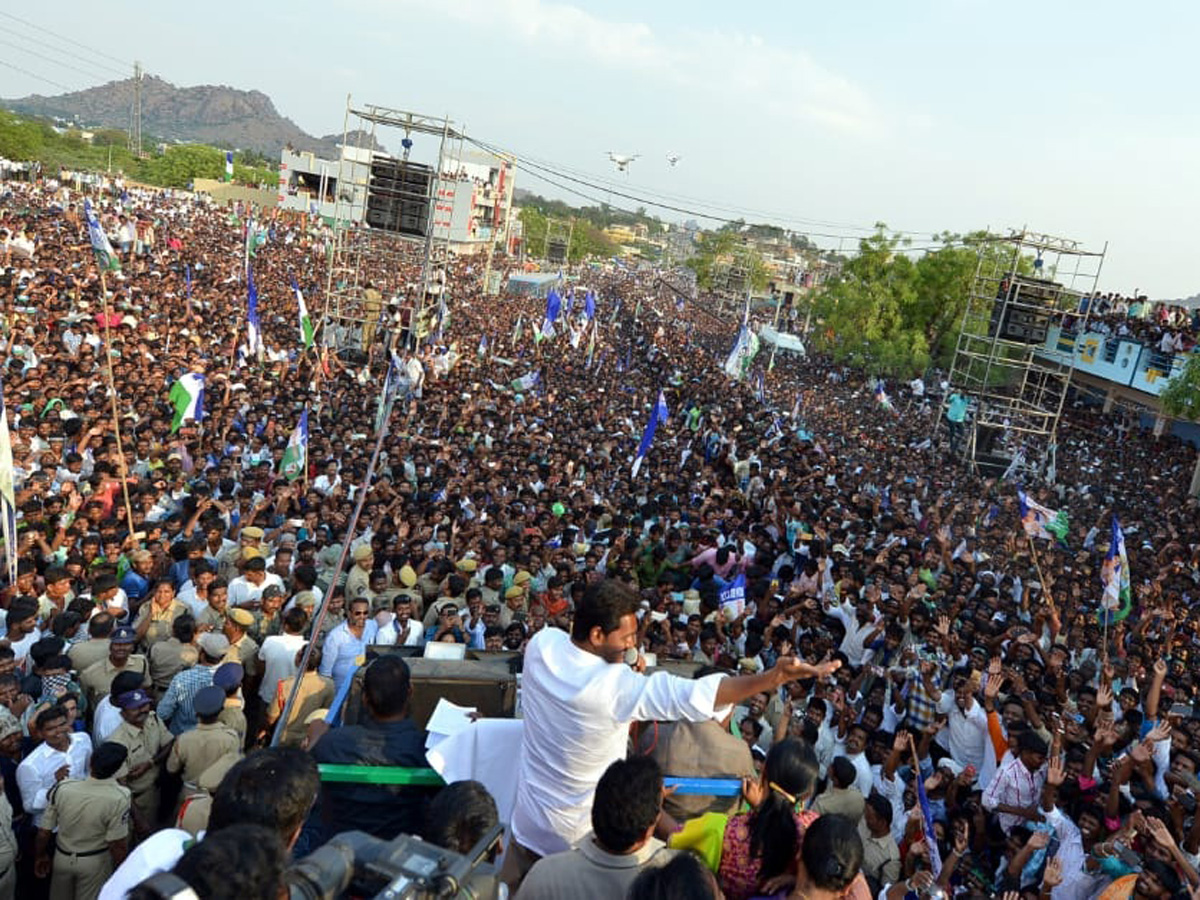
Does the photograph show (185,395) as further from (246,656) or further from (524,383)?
(524,383)

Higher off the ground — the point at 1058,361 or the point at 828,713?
the point at 1058,361

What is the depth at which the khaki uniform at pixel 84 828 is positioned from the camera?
3471 millimetres

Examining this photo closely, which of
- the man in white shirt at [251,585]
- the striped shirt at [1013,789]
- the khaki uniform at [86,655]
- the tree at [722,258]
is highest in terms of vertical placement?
the tree at [722,258]

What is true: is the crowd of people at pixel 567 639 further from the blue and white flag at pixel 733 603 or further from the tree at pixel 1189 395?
the tree at pixel 1189 395

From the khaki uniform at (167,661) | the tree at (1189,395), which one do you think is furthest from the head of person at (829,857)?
the tree at (1189,395)

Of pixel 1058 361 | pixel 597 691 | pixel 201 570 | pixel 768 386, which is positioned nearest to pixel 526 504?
pixel 201 570

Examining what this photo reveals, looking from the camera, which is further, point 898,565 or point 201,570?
point 898,565

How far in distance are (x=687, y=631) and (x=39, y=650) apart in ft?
13.0

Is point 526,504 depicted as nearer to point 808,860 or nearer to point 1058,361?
point 808,860

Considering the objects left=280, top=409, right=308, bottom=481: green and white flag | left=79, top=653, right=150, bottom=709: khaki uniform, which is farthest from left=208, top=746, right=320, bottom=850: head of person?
left=280, top=409, right=308, bottom=481: green and white flag

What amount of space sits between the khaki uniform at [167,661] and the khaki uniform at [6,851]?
4.26ft

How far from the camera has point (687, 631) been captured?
20.6 ft

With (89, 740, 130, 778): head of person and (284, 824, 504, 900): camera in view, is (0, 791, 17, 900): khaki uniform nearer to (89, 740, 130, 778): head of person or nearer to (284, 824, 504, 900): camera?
(89, 740, 130, 778): head of person

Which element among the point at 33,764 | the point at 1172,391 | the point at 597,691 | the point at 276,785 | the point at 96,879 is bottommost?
the point at 96,879
